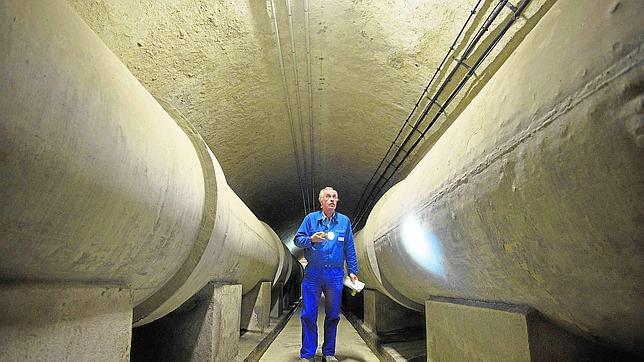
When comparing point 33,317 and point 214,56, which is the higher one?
point 214,56

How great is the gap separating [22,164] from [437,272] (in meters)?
1.96

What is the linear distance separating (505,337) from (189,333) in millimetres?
2047

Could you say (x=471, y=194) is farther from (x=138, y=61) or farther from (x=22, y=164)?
(x=138, y=61)

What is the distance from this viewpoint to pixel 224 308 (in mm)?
3207

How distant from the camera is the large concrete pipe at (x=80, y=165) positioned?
100 centimetres

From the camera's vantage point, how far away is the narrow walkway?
461cm

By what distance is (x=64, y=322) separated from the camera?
134 centimetres

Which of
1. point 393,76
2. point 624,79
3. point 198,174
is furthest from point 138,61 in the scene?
point 624,79

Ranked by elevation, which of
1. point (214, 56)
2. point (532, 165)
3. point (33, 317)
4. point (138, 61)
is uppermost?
point (214, 56)

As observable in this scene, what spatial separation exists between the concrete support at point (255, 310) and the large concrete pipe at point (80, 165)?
10.6 ft

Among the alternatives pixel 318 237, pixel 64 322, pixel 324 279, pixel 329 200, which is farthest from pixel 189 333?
pixel 329 200

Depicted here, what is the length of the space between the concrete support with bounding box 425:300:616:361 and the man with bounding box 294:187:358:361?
188 centimetres

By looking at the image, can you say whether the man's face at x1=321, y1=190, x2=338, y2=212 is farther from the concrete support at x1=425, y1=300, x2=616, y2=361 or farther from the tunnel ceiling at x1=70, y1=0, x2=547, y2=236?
the concrete support at x1=425, y1=300, x2=616, y2=361

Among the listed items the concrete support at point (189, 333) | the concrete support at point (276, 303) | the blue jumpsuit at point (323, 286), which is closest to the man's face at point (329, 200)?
the blue jumpsuit at point (323, 286)
